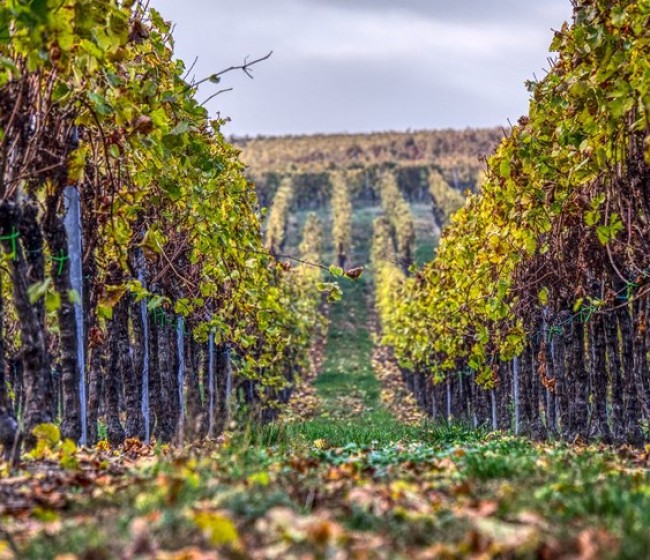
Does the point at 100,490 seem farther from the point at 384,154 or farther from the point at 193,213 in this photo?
the point at 384,154

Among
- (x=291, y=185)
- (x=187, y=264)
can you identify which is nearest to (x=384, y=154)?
(x=291, y=185)

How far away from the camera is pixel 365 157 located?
13675cm

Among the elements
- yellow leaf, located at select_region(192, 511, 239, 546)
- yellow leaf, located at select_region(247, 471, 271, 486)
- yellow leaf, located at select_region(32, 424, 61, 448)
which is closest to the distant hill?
yellow leaf, located at select_region(32, 424, 61, 448)

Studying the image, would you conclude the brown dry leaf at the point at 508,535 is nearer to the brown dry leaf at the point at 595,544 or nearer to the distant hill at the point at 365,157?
the brown dry leaf at the point at 595,544

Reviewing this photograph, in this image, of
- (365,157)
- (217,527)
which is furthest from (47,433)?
(365,157)

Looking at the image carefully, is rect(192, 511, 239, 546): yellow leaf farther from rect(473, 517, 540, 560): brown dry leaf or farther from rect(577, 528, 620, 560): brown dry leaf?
rect(577, 528, 620, 560): brown dry leaf

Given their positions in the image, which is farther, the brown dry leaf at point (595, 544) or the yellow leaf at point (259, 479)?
the yellow leaf at point (259, 479)

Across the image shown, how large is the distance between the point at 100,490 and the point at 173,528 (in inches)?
43.7

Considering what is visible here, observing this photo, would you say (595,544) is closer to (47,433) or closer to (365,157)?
(47,433)

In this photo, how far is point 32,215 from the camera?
18.0ft

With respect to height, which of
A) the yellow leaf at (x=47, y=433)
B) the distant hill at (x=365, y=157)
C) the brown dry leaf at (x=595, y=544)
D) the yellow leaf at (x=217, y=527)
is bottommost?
the brown dry leaf at (x=595, y=544)

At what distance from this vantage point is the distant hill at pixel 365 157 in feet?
336

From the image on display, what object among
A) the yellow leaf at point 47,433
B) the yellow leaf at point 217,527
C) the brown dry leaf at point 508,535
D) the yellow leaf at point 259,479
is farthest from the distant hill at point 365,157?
the yellow leaf at point 217,527

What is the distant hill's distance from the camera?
336 feet
